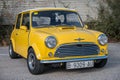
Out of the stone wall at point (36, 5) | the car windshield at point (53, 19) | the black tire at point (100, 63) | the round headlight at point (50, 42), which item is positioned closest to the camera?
the round headlight at point (50, 42)

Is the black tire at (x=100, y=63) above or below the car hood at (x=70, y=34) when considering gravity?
below

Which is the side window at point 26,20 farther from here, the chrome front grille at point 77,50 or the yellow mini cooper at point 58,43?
the chrome front grille at point 77,50

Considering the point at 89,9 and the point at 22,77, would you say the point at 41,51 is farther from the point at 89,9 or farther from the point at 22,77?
the point at 89,9

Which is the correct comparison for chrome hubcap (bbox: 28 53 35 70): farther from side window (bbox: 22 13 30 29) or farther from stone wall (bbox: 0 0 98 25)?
stone wall (bbox: 0 0 98 25)

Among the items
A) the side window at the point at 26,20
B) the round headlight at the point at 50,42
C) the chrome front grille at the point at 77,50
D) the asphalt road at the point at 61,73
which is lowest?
the asphalt road at the point at 61,73

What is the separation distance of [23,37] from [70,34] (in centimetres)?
178

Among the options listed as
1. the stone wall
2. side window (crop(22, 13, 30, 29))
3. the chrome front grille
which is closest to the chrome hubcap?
the chrome front grille

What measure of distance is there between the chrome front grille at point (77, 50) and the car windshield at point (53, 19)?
1266mm

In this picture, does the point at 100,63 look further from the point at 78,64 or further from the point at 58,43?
the point at 58,43

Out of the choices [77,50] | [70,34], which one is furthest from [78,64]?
[70,34]

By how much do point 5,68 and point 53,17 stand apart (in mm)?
1920

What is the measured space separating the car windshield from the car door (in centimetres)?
32

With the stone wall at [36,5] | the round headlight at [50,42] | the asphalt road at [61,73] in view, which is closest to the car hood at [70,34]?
the round headlight at [50,42]

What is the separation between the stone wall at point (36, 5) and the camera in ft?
53.5
